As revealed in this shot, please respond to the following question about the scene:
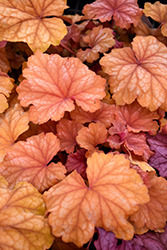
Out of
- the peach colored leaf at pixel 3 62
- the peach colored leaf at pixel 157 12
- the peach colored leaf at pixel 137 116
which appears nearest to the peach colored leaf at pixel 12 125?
the peach colored leaf at pixel 3 62

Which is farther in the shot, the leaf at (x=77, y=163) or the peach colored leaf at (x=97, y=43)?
the peach colored leaf at (x=97, y=43)

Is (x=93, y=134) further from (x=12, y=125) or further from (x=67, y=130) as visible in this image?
(x=12, y=125)

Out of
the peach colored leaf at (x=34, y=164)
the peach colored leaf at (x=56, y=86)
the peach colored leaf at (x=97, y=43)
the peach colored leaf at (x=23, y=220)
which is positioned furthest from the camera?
the peach colored leaf at (x=97, y=43)

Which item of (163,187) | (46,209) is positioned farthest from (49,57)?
(163,187)

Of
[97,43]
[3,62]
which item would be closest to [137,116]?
[97,43]

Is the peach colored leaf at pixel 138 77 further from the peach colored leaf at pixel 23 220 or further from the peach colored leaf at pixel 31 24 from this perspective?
the peach colored leaf at pixel 23 220

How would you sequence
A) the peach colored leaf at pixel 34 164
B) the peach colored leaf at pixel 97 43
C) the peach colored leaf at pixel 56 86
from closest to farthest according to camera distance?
the peach colored leaf at pixel 34 164
the peach colored leaf at pixel 56 86
the peach colored leaf at pixel 97 43

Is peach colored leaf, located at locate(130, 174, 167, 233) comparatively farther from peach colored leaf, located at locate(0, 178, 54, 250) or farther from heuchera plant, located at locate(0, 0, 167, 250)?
peach colored leaf, located at locate(0, 178, 54, 250)
